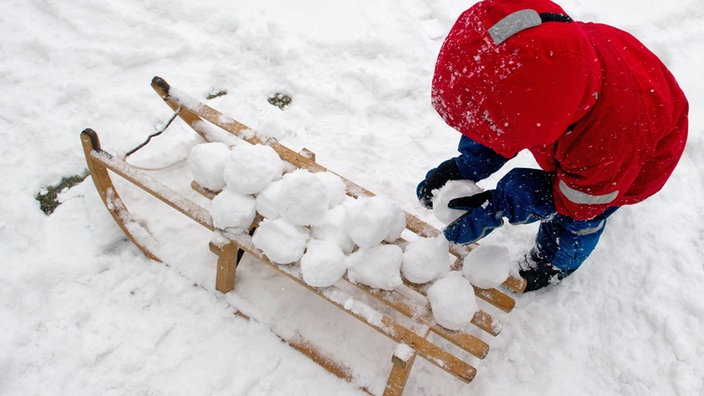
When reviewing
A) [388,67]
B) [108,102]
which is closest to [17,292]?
[108,102]

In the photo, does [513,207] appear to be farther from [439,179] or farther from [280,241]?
[280,241]

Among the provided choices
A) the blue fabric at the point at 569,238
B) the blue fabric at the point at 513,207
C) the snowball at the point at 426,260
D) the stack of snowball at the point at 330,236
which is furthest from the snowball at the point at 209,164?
the blue fabric at the point at 569,238

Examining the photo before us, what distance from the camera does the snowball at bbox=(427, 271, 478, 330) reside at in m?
1.94

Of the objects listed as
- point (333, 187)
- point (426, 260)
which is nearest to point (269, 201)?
point (333, 187)

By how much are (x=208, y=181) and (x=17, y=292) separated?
3.53ft

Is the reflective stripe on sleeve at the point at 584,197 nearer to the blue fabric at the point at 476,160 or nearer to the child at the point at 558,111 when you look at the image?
the child at the point at 558,111

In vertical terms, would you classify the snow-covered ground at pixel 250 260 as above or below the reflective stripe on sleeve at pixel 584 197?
below

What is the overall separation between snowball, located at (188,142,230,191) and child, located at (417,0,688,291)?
1072 mm

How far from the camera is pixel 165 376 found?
2188 mm

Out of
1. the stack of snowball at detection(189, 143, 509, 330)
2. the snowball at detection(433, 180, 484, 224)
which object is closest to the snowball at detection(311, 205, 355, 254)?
the stack of snowball at detection(189, 143, 509, 330)

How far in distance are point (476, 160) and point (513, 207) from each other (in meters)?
0.43

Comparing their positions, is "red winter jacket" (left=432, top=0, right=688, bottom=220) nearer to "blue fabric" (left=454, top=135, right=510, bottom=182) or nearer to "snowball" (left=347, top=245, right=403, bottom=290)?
"blue fabric" (left=454, top=135, right=510, bottom=182)

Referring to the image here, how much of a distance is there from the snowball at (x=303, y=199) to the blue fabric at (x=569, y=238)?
1025 millimetres

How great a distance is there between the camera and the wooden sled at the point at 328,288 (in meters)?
1.96
